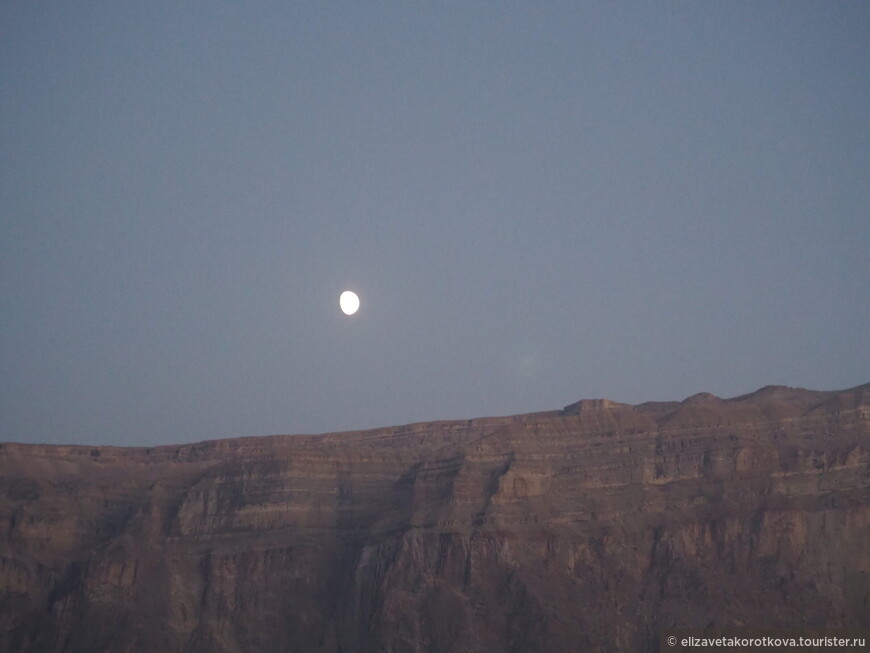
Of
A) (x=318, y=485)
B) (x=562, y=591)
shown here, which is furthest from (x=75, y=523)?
(x=562, y=591)

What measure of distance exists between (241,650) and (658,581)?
36.6 metres

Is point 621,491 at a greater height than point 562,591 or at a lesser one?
greater

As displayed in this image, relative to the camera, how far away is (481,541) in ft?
447

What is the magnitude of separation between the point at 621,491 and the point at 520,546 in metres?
12.7

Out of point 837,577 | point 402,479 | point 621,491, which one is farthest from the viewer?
point 402,479

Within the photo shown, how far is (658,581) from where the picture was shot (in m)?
132

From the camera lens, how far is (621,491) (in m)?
144

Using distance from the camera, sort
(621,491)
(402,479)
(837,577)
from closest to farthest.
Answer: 1. (837,577)
2. (621,491)
3. (402,479)

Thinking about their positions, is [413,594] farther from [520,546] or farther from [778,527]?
[778,527]

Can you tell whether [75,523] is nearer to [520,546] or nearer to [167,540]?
[167,540]

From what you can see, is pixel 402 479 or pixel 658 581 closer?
A: pixel 658 581

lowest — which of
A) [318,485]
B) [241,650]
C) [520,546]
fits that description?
[241,650]

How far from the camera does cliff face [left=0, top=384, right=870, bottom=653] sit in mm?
129250

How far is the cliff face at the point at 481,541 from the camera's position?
424ft
